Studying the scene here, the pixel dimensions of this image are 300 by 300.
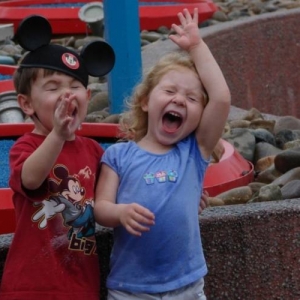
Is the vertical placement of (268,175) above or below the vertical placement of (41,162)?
below

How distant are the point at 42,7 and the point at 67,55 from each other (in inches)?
355

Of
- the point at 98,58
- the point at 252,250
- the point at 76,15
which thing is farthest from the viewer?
the point at 76,15

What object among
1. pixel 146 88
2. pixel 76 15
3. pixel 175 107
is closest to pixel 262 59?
pixel 76 15

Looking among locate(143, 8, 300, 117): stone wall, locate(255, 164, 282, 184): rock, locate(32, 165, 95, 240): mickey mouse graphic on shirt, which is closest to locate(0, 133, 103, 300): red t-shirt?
locate(32, 165, 95, 240): mickey mouse graphic on shirt

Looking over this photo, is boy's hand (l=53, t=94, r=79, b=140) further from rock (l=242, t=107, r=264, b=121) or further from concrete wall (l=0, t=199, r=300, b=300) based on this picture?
rock (l=242, t=107, r=264, b=121)

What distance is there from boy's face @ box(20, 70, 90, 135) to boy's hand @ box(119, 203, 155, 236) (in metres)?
0.31

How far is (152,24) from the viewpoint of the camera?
11.5m

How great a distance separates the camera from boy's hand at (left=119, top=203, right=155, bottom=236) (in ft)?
10.0

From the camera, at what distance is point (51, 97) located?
3.25m

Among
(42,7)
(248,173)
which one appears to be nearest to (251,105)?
(42,7)

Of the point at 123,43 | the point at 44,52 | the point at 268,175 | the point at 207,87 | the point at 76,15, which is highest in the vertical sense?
the point at 44,52

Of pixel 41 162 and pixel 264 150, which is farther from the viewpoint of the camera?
pixel 264 150

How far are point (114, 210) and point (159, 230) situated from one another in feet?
0.49

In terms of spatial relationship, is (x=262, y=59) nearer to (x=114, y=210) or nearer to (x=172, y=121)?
(x=172, y=121)
